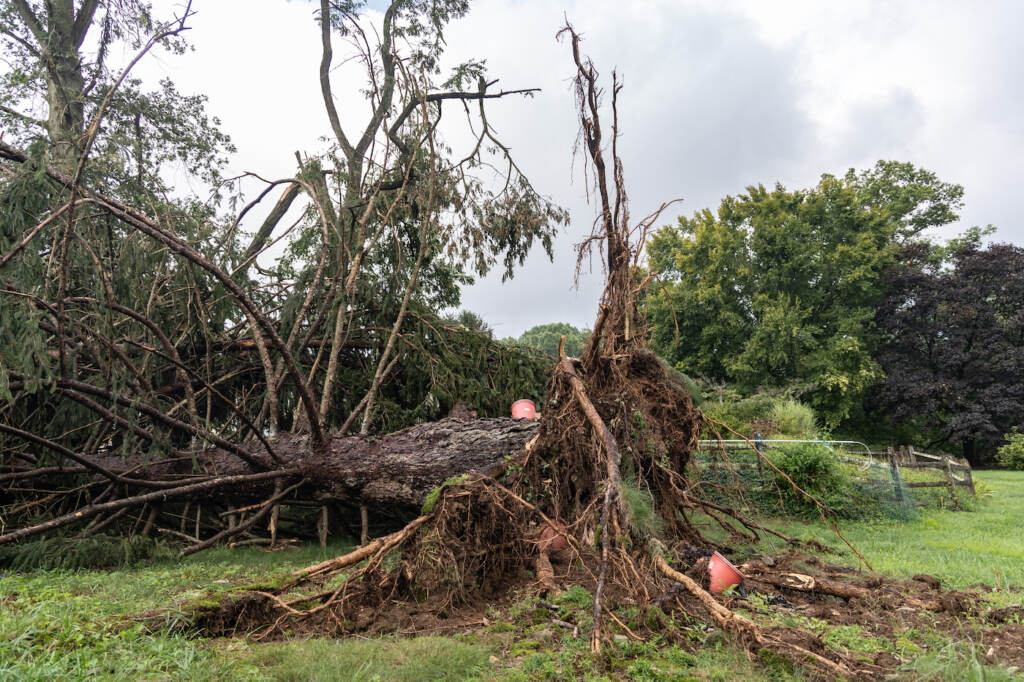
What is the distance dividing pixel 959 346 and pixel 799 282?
5.64 metres

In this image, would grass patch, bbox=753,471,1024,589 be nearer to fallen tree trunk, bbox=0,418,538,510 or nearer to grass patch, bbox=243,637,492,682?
fallen tree trunk, bbox=0,418,538,510

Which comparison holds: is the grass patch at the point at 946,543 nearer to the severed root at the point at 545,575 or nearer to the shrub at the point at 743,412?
the severed root at the point at 545,575

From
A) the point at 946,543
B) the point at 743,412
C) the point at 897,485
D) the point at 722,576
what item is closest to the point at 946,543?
the point at 946,543

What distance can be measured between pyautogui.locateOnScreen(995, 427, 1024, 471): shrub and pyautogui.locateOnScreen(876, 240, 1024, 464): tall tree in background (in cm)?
67

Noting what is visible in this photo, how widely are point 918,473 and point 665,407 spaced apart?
7.33 meters

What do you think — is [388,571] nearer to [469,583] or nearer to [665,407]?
[469,583]

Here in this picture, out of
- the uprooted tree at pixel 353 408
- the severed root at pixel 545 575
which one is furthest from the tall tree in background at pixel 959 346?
the severed root at pixel 545 575

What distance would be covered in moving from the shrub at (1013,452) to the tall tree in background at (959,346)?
0.67 metres

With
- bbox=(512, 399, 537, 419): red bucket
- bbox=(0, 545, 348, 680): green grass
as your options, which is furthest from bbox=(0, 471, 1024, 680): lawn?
bbox=(512, 399, 537, 419): red bucket

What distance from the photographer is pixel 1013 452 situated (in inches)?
666

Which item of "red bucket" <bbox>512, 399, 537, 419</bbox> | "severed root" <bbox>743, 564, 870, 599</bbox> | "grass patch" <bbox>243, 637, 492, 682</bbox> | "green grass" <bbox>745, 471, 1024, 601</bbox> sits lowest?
"green grass" <bbox>745, 471, 1024, 601</bbox>

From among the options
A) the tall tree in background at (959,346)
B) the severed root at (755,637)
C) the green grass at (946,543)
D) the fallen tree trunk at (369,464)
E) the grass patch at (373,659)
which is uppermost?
the tall tree in background at (959,346)

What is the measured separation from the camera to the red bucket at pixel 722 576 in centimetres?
298

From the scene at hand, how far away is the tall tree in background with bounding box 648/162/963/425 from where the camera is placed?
1958cm
